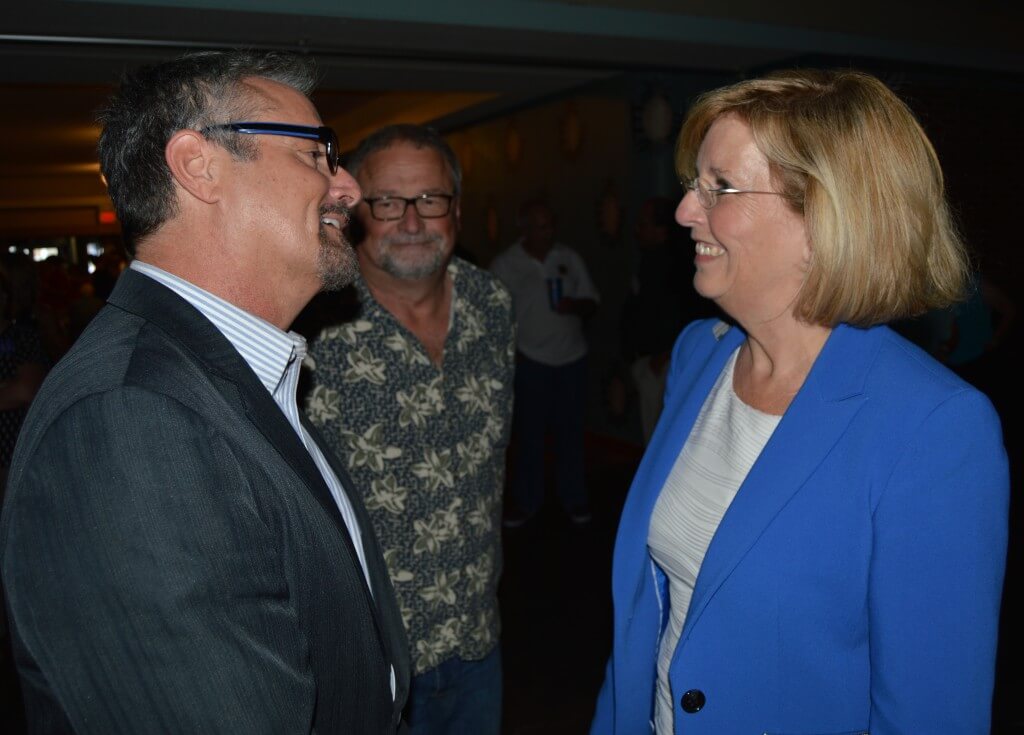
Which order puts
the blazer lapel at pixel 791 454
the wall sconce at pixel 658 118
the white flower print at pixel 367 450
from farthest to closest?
1. the wall sconce at pixel 658 118
2. the white flower print at pixel 367 450
3. the blazer lapel at pixel 791 454

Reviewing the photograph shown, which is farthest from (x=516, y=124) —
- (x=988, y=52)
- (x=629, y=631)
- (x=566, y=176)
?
(x=629, y=631)

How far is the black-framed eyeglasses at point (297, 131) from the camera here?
126 cm

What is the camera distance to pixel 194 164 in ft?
4.02

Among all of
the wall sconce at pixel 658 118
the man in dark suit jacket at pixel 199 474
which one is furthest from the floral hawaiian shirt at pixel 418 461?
the wall sconce at pixel 658 118

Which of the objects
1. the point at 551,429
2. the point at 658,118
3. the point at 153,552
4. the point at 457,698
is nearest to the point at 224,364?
the point at 153,552

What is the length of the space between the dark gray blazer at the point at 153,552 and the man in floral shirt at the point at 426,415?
85 cm

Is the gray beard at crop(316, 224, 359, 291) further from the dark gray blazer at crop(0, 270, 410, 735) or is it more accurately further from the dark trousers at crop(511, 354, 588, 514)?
the dark trousers at crop(511, 354, 588, 514)

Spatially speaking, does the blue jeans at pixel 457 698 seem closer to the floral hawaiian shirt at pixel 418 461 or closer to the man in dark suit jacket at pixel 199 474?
the floral hawaiian shirt at pixel 418 461

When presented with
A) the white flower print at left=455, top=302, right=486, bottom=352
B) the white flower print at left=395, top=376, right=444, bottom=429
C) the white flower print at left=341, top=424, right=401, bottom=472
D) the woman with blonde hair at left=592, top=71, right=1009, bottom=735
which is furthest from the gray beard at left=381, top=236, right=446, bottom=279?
the woman with blonde hair at left=592, top=71, right=1009, bottom=735

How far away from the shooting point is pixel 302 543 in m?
1.06

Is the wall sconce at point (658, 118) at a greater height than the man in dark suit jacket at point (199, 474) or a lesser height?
greater

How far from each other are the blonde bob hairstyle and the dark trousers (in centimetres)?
401

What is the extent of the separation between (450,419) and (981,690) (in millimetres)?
1237

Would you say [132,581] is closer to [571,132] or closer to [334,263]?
[334,263]
